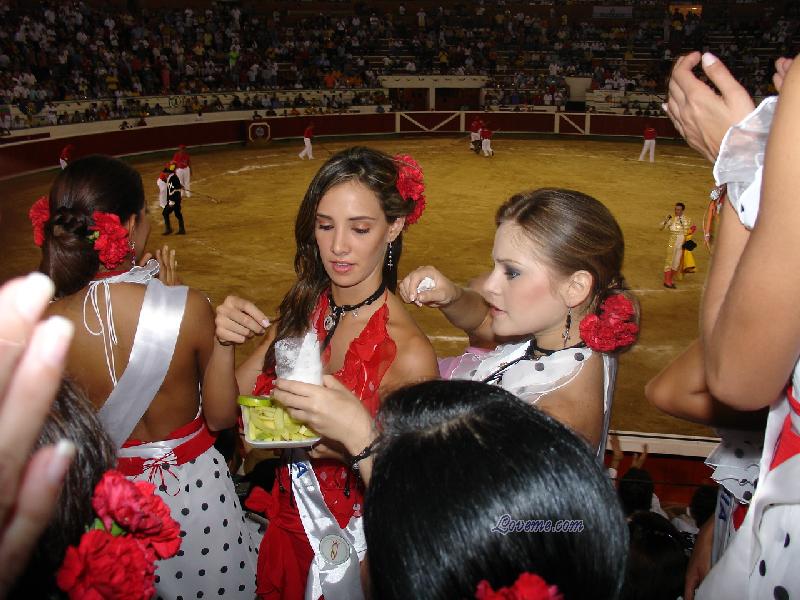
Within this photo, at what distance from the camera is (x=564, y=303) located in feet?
7.74

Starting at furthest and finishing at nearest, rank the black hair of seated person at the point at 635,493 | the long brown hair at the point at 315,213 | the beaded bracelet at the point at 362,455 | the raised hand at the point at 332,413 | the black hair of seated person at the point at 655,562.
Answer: the black hair of seated person at the point at 635,493 < the long brown hair at the point at 315,213 < the black hair of seated person at the point at 655,562 < the raised hand at the point at 332,413 < the beaded bracelet at the point at 362,455

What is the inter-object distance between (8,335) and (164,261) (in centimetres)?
314

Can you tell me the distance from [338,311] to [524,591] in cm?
→ 213

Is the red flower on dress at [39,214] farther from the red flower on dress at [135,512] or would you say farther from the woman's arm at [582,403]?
the woman's arm at [582,403]

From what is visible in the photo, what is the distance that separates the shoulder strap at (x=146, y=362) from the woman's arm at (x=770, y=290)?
6.78ft

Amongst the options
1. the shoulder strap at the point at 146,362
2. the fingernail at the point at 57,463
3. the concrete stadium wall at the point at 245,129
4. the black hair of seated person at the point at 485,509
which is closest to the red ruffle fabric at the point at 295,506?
the shoulder strap at the point at 146,362

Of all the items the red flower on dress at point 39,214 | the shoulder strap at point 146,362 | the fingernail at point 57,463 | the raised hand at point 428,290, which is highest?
the fingernail at point 57,463

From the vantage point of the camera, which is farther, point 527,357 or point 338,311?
point 338,311

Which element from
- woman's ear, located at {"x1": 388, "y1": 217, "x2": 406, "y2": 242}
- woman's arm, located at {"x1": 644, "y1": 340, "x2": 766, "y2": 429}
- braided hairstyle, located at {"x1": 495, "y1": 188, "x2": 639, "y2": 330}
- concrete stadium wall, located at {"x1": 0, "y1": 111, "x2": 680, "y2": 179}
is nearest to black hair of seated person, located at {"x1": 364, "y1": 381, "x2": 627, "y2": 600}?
woman's arm, located at {"x1": 644, "y1": 340, "x2": 766, "y2": 429}

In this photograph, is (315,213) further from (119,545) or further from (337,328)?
(119,545)

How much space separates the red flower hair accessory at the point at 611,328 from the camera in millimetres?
2240

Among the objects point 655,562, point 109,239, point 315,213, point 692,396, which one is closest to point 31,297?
point 692,396

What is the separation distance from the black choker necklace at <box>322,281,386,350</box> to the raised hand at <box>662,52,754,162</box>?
5.38ft

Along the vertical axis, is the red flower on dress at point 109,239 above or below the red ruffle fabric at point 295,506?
above
